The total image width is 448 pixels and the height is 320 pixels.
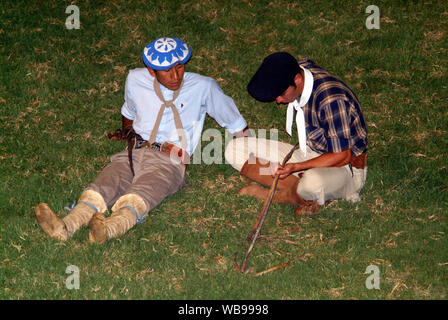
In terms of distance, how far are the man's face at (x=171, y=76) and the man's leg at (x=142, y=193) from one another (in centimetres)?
94

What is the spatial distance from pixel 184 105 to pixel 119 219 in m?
1.93

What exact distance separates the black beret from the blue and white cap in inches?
49.9

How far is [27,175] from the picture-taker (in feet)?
31.2

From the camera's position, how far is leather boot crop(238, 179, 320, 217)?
8.77 meters

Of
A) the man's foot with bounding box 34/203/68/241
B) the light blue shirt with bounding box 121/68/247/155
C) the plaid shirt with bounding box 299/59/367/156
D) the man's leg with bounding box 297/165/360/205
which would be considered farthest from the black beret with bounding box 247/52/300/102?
the man's foot with bounding box 34/203/68/241

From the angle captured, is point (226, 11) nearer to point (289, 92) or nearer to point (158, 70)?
point (158, 70)

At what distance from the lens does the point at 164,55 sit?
8.66 m

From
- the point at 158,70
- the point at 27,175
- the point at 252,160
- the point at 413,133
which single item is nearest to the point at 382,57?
the point at 413,133

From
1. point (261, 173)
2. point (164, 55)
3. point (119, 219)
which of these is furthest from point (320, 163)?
point (119, 219)

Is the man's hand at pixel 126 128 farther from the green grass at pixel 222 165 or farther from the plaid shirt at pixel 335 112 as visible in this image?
the plaid shirt at pixel 335 112

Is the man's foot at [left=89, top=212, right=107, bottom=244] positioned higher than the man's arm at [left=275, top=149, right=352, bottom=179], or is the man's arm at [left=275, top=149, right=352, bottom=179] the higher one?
the man's arm at [left=275, top=149, right=352, bottom=179]

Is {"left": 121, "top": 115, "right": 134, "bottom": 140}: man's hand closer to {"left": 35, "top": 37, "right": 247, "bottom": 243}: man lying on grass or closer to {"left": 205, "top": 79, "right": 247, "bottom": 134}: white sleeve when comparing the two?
{"left": 35, "top": 37, "right": 247, "bottom": 243}: man lying on grass

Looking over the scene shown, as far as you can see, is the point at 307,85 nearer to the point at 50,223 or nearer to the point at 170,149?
the point at 170,149

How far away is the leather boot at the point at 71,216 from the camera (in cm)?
795
